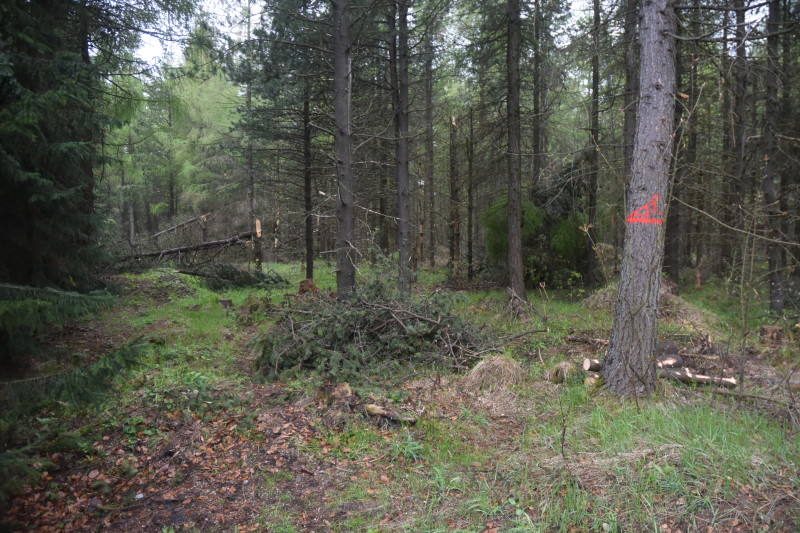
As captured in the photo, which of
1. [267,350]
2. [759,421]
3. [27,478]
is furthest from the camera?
[267,350]

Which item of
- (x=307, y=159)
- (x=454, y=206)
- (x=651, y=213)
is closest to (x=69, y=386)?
(x=651, y=213)

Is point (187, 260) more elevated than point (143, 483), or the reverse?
point (187, 260)

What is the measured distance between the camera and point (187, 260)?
14.8 meters

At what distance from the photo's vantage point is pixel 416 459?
439cm

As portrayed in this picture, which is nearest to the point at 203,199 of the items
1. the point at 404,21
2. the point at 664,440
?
the point at 404,21

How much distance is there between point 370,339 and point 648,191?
172 inches

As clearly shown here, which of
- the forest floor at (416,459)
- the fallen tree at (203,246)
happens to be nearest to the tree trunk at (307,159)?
the fallen tree at (203,246)

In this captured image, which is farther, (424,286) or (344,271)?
(424,286)

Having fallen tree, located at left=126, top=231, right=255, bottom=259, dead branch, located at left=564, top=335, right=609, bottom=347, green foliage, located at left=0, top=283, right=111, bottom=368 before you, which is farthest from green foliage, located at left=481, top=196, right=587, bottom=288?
green foliage, located at left=0, top=283, right=111, bottom=368

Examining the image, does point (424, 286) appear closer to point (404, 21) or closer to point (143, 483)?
point (404, 21)

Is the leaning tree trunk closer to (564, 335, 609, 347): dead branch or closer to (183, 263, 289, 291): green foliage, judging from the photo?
(564, 335, 609, 347): dead branch

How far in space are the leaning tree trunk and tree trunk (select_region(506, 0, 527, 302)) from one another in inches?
219

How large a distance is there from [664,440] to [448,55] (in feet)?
46.0

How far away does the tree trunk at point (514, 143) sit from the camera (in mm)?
11250
